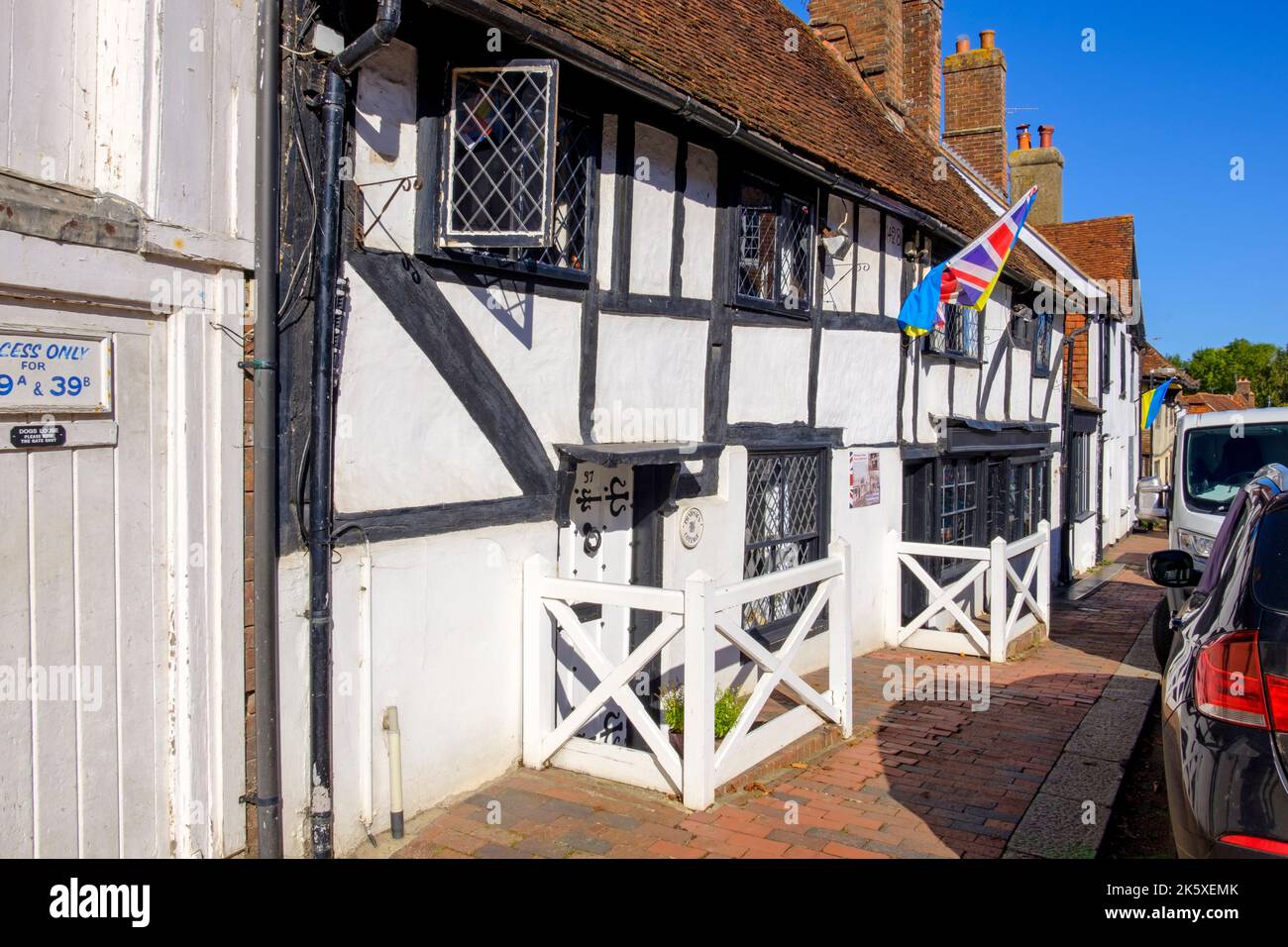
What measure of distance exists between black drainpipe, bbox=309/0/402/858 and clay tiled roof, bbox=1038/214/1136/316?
65.7ft

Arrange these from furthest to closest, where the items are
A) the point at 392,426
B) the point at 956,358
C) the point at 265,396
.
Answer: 1. the point at 956,358
2. the point at 392,426
3. the point at 265,396

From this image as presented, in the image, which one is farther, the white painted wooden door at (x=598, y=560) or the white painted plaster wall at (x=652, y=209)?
the white painted plaster wall at (x=652, y=209)

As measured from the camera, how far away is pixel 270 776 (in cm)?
404

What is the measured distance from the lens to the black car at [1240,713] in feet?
9.71

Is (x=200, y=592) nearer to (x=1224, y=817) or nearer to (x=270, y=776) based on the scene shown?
(x=270, y=776)

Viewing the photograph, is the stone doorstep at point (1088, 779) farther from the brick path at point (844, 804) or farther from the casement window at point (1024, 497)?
the casement window at point (1024, 497)

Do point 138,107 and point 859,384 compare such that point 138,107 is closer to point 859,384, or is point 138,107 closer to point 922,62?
point 859,384

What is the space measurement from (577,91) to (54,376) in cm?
342

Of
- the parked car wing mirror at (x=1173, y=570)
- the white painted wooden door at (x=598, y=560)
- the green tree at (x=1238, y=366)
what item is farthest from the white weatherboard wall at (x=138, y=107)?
Result: the green tree at (x=1238, y=366)

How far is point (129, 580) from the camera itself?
12.2 feet

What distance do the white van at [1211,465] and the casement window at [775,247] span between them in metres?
4.31

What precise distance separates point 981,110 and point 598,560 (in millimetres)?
14005

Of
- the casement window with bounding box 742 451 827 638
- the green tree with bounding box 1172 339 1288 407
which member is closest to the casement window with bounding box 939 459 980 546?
the casement window with bounding box 742 451 827 638

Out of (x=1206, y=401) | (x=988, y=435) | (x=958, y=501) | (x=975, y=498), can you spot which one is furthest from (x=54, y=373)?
(x=1206, y=401)
